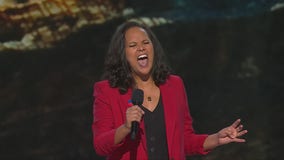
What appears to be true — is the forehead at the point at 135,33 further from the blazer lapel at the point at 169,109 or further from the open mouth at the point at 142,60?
the blazer lapel at the point at 169,109

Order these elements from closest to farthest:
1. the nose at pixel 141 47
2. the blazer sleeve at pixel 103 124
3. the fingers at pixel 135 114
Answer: the fingers at pixel 135 114 < the blazer sleeve at pixel 103 124 < the nose at pixel 141 47

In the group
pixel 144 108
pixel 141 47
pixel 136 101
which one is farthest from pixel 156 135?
pixel 141 47

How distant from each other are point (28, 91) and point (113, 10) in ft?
2.66

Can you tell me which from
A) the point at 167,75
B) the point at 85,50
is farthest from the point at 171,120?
the point at 85,50

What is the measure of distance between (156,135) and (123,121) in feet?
0.44

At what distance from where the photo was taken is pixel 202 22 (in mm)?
3803

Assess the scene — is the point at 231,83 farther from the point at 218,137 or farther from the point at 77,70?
the point at 218,137

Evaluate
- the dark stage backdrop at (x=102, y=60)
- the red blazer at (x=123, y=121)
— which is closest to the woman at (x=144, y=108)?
the red blazer at (x=123, y=121)

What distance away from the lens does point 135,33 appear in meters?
2.12

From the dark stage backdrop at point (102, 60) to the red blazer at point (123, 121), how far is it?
1.59m

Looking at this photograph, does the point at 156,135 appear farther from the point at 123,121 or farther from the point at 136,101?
the point at 136,101

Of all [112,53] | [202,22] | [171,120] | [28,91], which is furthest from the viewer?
[202,22]

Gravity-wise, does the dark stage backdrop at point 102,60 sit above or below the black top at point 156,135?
above

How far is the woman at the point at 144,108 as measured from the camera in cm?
194
